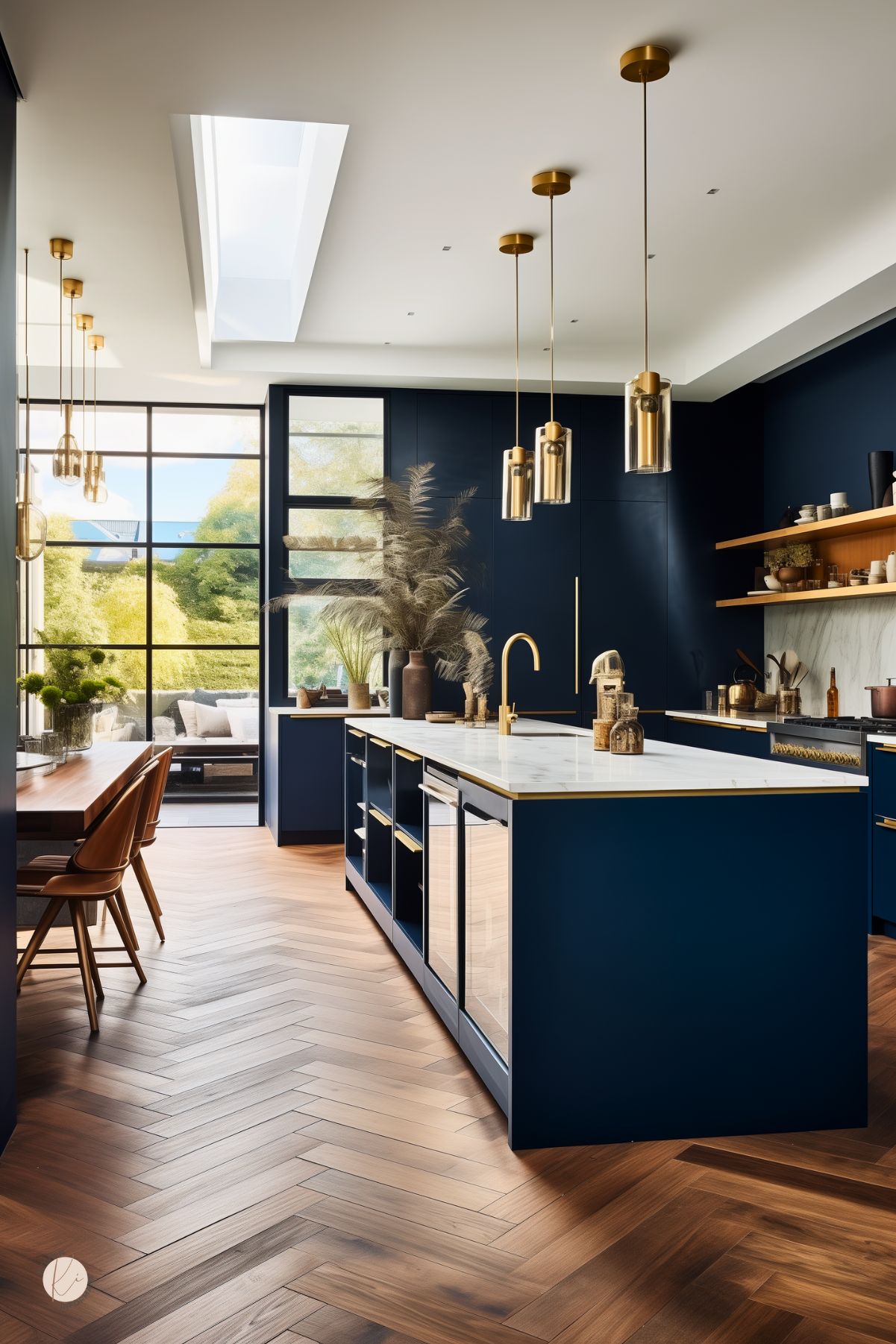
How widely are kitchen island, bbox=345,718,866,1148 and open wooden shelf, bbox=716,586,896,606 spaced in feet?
10.4

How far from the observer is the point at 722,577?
25.4 ft

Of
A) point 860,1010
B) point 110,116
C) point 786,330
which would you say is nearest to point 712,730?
point 786,330

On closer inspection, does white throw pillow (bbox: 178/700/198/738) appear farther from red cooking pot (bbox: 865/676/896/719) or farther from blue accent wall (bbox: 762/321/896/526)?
red cooking pot (bbox: 865/676/896/719)

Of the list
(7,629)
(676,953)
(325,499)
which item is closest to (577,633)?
(325,499)

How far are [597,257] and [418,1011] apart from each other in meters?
3.71

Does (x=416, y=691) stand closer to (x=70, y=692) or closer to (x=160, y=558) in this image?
(x=70, y=692)

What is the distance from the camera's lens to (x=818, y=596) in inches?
247

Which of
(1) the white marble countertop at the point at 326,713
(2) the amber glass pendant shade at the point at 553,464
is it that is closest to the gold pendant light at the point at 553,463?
(2) the amber glass pendant shade at the point at 553,464

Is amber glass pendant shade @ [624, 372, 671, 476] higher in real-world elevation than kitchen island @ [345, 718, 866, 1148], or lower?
higher

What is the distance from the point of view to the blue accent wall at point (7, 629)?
110 inches

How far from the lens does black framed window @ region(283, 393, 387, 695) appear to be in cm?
755

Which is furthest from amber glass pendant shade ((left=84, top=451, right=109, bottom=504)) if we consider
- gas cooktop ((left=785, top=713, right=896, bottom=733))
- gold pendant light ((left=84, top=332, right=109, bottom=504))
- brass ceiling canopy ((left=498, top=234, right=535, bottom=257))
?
gas cooktop ((left=785, top=713, right=896, bottom=733))

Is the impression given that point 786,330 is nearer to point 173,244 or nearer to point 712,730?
point 712,730

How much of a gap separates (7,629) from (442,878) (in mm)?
1558
